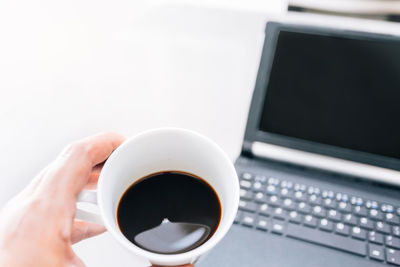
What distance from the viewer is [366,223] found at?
1.60 ft

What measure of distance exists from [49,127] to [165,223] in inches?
13.8

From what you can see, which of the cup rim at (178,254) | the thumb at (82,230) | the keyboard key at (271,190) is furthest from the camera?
the keyboard key at (271,190)

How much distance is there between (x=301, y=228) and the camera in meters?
0.49

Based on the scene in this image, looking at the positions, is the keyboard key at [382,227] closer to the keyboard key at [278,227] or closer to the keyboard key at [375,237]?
the keyboard key at [375,237]

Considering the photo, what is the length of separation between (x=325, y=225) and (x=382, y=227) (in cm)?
8

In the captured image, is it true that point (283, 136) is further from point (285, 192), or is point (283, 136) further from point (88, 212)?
point (88, 212)

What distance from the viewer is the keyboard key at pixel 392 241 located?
0.47 m

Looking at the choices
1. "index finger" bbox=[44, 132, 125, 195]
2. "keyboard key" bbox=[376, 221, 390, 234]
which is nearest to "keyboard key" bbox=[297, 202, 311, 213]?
"keyboard key" bbox=[376, 221, 390, 234]

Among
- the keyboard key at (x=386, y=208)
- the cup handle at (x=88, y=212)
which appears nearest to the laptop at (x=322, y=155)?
the keyboard key at (x=386, y=208)

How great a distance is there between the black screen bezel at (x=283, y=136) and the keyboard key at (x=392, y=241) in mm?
108

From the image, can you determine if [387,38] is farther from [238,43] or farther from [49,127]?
[49,127]

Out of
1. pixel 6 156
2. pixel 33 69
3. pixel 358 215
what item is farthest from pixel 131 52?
pixel 358 215

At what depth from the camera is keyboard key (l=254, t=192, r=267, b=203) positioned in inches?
20.3

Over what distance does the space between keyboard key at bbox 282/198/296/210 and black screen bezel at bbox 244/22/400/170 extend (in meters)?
0.09
